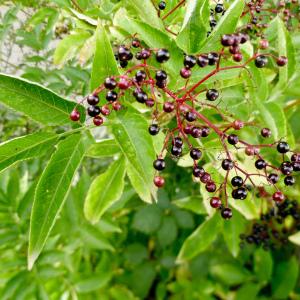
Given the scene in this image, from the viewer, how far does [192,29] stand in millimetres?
715

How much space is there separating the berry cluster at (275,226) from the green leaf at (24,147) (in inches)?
34.4

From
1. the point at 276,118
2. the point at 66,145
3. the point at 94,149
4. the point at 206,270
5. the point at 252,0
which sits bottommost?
the point at 206,270

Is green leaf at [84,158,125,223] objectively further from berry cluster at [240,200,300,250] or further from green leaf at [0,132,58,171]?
berry cluster at [240,200,300,250]

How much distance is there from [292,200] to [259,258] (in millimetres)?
436

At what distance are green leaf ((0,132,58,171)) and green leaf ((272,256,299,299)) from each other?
4.68ft

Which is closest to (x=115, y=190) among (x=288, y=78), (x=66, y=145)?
(x=66, y=145)

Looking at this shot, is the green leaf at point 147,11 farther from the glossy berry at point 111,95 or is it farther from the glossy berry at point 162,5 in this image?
the glossy berry at point 111,95

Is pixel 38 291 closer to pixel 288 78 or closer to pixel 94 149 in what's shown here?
pixel 94 149

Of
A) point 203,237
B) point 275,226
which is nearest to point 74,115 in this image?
point 203,237

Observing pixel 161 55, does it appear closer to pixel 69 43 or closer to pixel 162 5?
pixel 162 5

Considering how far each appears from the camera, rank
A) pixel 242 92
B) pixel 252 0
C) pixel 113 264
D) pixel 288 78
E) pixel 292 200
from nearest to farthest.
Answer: pixel 252 0 < pixel 288 78 < pixel 242 92 < pixel 292 200 < pixel 113 264

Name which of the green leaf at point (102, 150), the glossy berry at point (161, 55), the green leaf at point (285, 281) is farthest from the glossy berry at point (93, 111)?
the green leaf at point (285, 281)

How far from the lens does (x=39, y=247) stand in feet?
2.39

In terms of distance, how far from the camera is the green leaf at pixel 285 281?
185 centimetres
